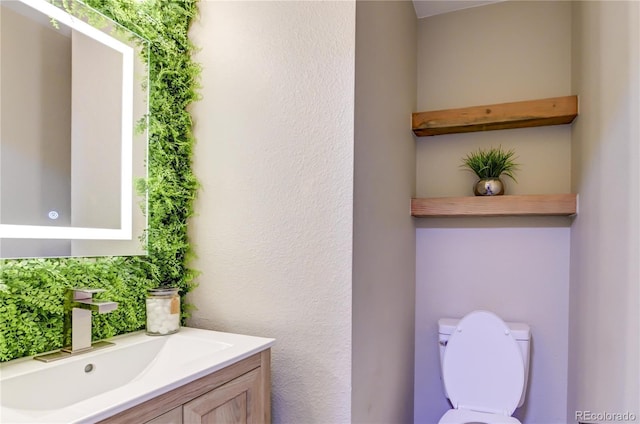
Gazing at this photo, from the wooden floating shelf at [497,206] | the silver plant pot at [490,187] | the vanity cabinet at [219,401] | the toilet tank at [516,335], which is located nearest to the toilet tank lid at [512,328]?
the toilet tank at [516,335]

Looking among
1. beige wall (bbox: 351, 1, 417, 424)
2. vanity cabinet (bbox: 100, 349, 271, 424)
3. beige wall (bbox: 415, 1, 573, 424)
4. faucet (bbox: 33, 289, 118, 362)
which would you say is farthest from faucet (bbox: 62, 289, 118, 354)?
beige wall (bbox: 415, 1, 573, 424)

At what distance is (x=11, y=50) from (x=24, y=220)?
44 centimetres

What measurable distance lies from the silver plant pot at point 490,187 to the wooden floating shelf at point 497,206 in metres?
0.05

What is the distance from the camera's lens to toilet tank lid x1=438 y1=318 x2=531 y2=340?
182 centimetres

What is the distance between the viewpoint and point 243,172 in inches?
53.8

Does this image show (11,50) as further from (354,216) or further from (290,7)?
(354,216)

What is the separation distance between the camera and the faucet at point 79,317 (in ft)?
3.39

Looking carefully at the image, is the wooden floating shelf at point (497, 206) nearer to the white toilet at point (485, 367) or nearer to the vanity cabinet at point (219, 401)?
the white toilet at point (485, 367)

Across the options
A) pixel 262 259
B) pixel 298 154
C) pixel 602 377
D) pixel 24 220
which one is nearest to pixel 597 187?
pixel 602 377

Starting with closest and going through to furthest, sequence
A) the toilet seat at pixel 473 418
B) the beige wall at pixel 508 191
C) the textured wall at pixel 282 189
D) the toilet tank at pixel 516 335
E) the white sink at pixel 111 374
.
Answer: the white sink at pixel 111 374
the textured wall at pixel 282 189
the toilet seat at pixel 473 418
the toilet tank at pixel 516 335
the beige wall at pixel 508 191

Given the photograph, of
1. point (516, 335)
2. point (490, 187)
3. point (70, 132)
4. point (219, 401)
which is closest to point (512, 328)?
point (516, 335)

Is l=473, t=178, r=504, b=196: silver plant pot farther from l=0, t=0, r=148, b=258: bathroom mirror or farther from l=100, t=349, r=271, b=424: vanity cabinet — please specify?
l=0, t=0, r=148, b=258: bathroom mirror

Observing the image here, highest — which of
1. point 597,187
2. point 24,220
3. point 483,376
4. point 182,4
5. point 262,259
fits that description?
point 182,4

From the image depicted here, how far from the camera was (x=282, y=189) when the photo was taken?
1292 mm
